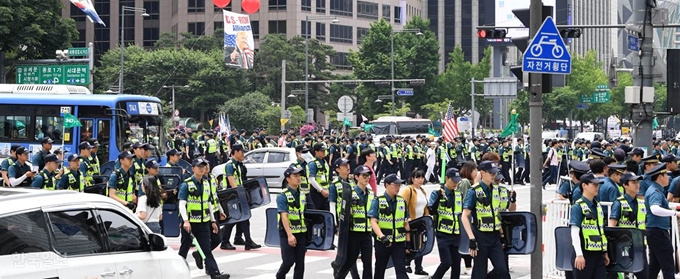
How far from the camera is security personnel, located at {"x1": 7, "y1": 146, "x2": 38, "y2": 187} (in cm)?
1622

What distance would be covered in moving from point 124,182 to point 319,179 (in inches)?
141

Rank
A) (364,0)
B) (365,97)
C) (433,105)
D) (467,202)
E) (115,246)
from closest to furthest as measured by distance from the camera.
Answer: (115,246)
(467,202)
(433,105)
(365,97)
(364,0)

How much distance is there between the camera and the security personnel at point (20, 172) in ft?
53.2

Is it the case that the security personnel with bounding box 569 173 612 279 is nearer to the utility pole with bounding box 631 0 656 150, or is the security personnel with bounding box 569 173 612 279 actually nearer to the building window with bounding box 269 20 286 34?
the utility pole with bounding box 631 0 656 150

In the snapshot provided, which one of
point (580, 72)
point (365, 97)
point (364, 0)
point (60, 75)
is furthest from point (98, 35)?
point (60, 75)

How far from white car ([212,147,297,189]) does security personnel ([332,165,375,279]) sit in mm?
18051

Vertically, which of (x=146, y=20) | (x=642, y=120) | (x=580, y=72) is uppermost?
(x=146, y=20)

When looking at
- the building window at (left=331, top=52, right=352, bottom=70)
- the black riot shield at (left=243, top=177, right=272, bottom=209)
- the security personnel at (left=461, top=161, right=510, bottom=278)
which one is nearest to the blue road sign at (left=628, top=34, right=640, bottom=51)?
the black riot shield at (left=243, top=177, right=272, bottom=209)

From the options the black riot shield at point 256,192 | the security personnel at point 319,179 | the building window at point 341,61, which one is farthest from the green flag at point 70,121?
the building window at point 341,61

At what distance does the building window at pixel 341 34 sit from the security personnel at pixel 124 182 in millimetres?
88459

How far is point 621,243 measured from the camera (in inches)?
425

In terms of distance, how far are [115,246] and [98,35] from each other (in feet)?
344

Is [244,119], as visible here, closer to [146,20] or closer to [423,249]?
[146,20]

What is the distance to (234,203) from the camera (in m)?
15.0
